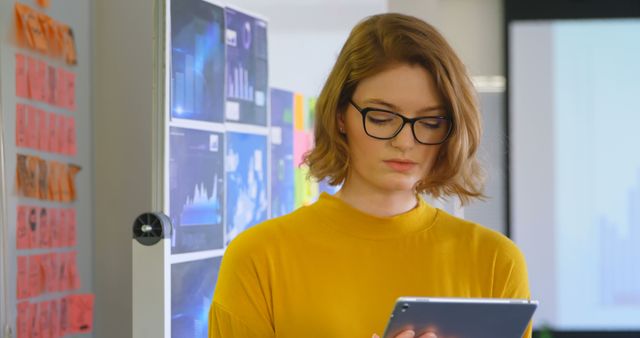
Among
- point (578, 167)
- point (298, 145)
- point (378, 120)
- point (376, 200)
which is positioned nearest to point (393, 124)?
point (378, 120)

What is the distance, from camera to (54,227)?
287 cm

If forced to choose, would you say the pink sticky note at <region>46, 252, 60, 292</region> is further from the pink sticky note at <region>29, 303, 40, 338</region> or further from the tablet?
the tablet

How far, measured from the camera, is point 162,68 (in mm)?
2277

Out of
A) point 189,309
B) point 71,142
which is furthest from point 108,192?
point 189,309

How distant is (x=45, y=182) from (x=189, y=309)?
25.7 inches

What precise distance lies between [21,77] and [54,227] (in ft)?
1.60

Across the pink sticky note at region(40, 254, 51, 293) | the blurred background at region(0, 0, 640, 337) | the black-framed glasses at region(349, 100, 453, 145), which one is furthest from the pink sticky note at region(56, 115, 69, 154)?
the black-framed glasses at region(349, 100, 453, 145)

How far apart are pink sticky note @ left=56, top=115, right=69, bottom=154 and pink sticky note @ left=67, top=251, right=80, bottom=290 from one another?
Result: 32cm

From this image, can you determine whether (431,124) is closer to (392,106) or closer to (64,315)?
(392,106)

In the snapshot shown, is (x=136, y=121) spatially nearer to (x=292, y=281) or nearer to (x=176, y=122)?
(x=176, y=122)

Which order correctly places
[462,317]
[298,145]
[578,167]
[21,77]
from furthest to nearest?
1. [578,167]
2. [298,145]
3. [21,77]
4. [462,317]

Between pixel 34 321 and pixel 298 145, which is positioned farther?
pixel 298 145

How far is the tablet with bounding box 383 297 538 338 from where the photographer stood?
1296 mm

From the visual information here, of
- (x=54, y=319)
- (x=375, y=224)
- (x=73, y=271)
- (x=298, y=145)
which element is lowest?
(x=54, y=319)
